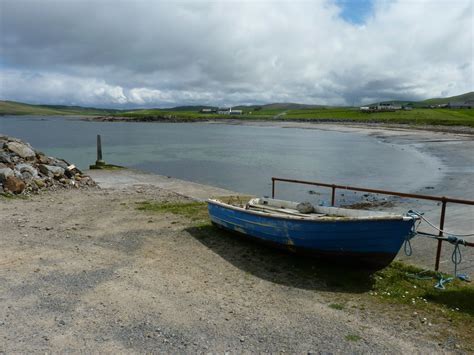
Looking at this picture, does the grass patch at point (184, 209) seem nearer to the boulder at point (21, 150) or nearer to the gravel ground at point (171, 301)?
the gravel ground at point (171, 301)

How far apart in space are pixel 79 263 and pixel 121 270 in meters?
1.07

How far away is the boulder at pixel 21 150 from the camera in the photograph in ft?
61.3

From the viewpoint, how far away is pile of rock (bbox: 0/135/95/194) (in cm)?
1548

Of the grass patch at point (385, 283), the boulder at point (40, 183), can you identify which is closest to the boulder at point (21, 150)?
the boulder at point (40, 183)

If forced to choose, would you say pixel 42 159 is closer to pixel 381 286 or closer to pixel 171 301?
pixel 171 301

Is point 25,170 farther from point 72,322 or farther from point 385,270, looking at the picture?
point 385,270

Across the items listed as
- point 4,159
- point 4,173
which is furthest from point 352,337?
point 4,159

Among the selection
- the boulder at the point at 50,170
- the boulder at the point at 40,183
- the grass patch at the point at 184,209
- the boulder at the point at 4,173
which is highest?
the boulder at the point at 4,173

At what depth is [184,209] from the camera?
14258mm

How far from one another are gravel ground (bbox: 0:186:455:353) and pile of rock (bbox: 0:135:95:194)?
16.0ft

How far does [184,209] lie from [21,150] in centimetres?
994

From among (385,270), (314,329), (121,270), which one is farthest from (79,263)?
(385,270)

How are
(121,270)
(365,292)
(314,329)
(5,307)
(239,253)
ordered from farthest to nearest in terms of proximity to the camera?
(239,253)
(121,270)
(365,292)
(5,307)
(314,329)

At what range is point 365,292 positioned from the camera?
7.56m
